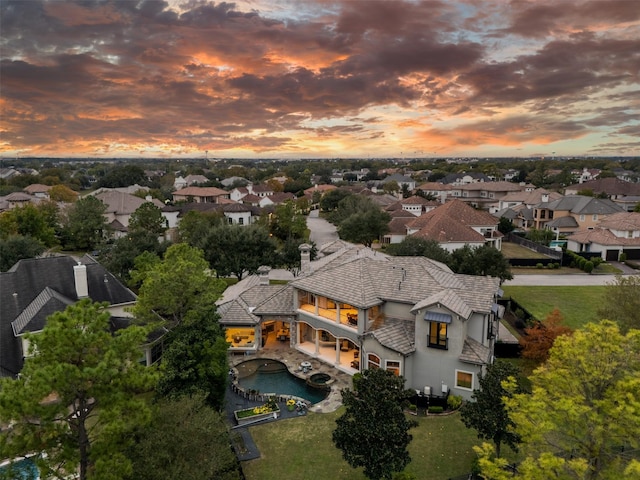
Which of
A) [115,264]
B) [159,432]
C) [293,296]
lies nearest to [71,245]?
[115,264]

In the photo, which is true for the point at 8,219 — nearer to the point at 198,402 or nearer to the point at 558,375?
the point at 198,402

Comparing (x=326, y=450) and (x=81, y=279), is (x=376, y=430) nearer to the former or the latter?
(x=326, y=450)

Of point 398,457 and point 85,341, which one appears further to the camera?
point 398,457

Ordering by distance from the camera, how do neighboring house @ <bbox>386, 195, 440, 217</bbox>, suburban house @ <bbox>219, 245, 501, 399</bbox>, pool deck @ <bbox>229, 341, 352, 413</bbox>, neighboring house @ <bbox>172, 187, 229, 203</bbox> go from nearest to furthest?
1. suburban house @ <bbox>219, 245, 501, 399</bbox>
2. pool deck @ <bbox>229, 341, 352, 413</bbox>
3. neighboring house @ <bbox>386, 195, 440, 217</bbox>
4. neighboring house @ <bbox>172, 187, 229, 203</bbox>

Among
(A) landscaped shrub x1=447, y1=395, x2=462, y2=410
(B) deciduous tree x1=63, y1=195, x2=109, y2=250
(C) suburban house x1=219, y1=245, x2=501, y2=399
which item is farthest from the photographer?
(B) deciduous tree x1=63, y1=195, x2=109, y2=250

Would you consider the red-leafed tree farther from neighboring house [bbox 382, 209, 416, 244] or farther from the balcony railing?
neighboring house [bbox 382, 209, 416, 244]

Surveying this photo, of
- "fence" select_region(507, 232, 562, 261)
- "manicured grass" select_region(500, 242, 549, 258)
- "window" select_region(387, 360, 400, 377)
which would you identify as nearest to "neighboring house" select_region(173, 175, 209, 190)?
"fence" select_region(507, 232, 562, 261)
